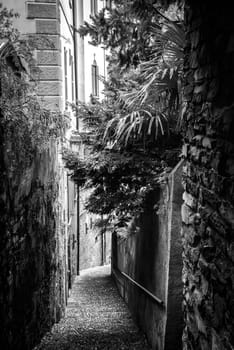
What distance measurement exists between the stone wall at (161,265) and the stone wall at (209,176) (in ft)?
5.74

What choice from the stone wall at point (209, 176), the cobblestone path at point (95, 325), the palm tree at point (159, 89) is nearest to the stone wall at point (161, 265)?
the cobblestone path at point (95, 325)

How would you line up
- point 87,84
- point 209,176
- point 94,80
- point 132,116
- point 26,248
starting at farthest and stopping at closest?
point 94,80, point 87,84, point 132,116, point 26,248, point 209,176

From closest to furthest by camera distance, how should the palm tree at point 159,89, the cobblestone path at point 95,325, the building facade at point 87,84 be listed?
the palm tree at point 159,89 < the cobblestone path at point 95,325 < the building facade at point 87,84

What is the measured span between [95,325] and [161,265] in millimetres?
2571

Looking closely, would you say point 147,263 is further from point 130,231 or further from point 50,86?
point 50,86

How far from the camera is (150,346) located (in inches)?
243

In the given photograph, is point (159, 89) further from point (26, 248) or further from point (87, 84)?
point (87, 84)

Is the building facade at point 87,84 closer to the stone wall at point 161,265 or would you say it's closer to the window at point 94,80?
the window at point 94,80

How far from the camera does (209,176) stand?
9.36 ft

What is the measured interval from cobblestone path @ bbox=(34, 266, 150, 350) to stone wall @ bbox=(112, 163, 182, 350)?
13.2 inches

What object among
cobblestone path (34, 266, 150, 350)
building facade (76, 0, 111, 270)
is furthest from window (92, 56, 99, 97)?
cobblestone path (34, 266, 150, 350)

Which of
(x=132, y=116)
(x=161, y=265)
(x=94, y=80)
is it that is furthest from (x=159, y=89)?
(x=94, y=80)

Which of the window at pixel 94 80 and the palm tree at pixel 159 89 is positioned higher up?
the window at pixel 94 80

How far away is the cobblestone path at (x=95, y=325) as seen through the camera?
6.25 meters
